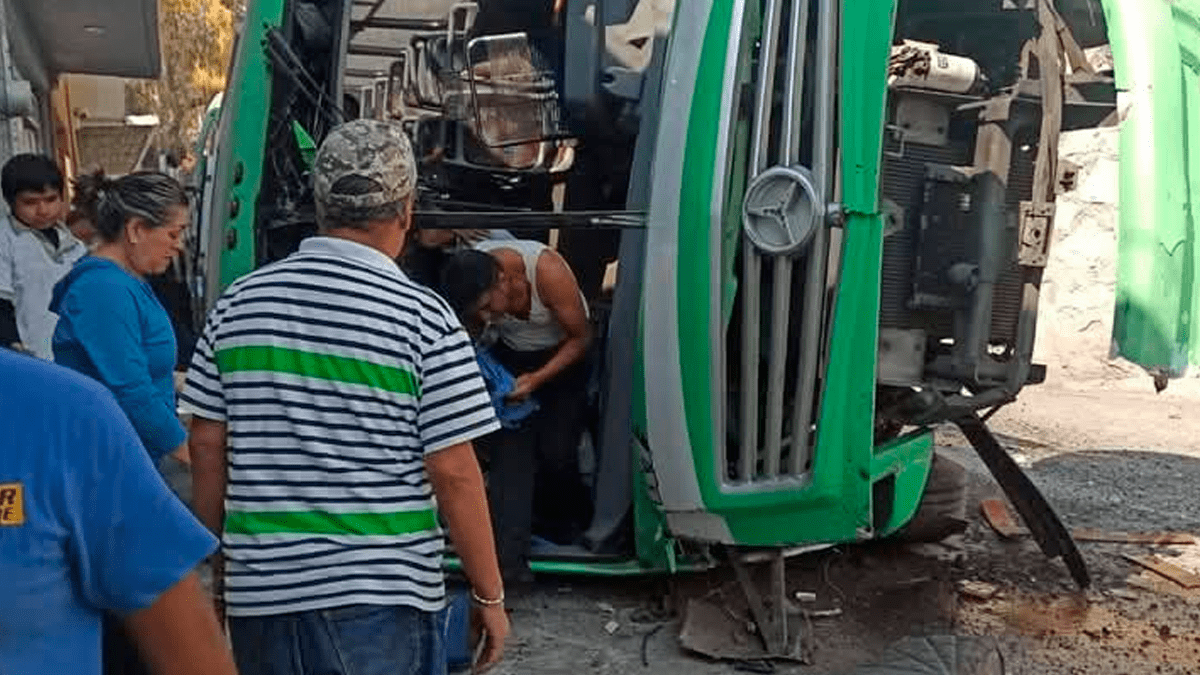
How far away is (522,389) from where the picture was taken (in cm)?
438

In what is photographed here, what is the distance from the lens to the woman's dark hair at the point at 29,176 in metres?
4.74

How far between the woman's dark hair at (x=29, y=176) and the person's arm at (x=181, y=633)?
371 cm

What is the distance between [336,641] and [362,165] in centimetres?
83

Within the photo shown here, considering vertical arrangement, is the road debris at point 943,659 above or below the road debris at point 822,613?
above

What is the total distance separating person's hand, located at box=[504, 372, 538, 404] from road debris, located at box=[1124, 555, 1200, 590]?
2.56 metres

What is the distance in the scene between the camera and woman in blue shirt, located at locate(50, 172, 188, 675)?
123 inches

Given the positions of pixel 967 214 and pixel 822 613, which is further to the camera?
pixel 822 613

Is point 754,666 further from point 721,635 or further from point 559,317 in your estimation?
point 559,317

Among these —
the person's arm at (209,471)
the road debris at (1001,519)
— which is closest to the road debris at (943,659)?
the road debris at (1001,519)

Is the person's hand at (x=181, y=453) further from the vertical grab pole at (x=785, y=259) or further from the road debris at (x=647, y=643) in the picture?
the vertical grab pole at (x=785, y=259)

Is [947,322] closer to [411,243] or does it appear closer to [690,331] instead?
[690,331]

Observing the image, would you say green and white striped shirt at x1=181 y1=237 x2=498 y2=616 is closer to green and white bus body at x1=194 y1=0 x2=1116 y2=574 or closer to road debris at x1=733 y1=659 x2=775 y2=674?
green and white bus body at x1=194 y1=0 x2=1116 y2=574

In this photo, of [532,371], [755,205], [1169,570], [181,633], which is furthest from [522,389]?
[181,633]

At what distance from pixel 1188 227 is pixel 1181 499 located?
331cm
